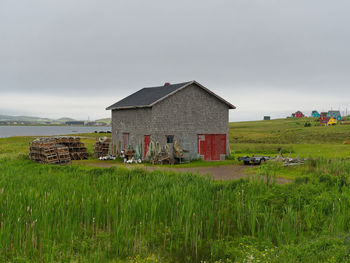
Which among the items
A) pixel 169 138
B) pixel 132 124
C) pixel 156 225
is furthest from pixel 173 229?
pixel 132 124

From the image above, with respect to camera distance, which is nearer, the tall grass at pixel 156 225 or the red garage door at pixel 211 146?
the tall grass at pixel 156 225

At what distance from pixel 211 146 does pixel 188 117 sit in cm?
373

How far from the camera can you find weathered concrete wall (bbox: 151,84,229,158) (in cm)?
2995

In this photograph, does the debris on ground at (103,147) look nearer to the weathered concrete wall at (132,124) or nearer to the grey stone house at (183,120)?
the weathered concrete wall at (132,124)

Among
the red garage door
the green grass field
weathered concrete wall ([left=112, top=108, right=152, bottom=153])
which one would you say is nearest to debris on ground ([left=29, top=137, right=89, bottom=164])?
weathered concrete wall ([left=112, top=108, right=152, bottom=153])

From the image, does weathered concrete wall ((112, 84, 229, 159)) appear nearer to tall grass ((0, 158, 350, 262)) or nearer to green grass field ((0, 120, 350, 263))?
green grass field ((0, 120, 350, 263))

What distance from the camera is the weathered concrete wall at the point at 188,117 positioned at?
30.0 metres

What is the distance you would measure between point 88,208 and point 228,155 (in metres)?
23.0

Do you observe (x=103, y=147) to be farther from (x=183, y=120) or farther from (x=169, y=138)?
(x=183, y=120)

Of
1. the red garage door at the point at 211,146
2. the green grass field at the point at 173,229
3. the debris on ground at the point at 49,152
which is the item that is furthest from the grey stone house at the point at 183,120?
the green grass field at the point at 173,229

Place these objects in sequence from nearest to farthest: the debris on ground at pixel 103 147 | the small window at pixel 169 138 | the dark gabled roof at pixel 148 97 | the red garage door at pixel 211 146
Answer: the dark gabled roof at pixel 148 97 → the small window at pixel 169 138 → the red garage door at pixel 211 146 → the debris on ground at pixel 103 147

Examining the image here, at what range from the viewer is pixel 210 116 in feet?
105

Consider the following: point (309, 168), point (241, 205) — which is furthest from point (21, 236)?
point (309, 168)

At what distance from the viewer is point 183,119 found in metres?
30.8
